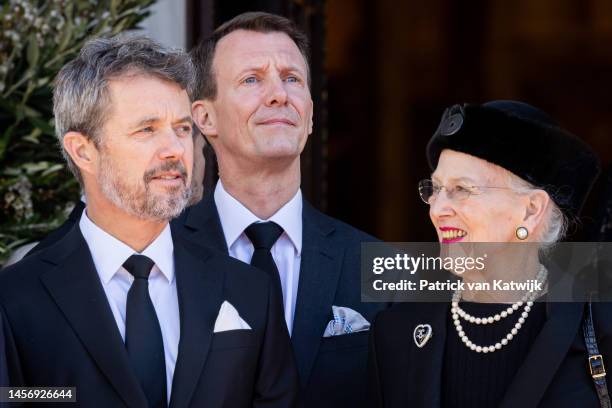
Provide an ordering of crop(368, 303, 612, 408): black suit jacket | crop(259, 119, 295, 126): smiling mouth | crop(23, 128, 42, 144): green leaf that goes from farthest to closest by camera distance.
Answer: crop(23, 128, 42, 144): green leaf
crop(259, 119, 295, 126): smiling mouth
crop(368, 303, 612, 408): black suit jacket

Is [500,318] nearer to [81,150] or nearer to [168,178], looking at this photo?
[168,178]

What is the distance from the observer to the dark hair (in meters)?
3.76

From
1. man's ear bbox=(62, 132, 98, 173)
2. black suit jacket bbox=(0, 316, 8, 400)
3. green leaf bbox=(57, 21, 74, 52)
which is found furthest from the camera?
green leaf bbox=(57, 21, 74, 52)

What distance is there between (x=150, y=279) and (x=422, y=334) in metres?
0.74

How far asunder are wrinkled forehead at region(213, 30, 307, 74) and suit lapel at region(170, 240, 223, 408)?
2.90ft

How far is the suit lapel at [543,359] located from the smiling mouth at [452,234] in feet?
1.05

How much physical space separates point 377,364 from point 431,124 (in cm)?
574

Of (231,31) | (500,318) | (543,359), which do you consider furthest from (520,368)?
(231,31)

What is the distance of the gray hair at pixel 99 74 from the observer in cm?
286

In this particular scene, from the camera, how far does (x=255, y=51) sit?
12.0 feet

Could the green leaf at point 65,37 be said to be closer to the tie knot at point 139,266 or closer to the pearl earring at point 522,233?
the tie knot at point 139,266

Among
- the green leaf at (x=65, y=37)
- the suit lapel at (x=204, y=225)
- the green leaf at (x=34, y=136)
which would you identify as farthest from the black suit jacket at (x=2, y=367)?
the green leaf at (x=65, y=37)

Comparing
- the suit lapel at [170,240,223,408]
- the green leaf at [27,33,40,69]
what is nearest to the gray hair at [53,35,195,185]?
the suit lapel at [170,240,223,408]

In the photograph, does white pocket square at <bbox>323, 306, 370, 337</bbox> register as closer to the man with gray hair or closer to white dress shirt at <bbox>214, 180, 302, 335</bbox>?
white dress shirt at <bbox>214, 180, 302, 335</bbox>
